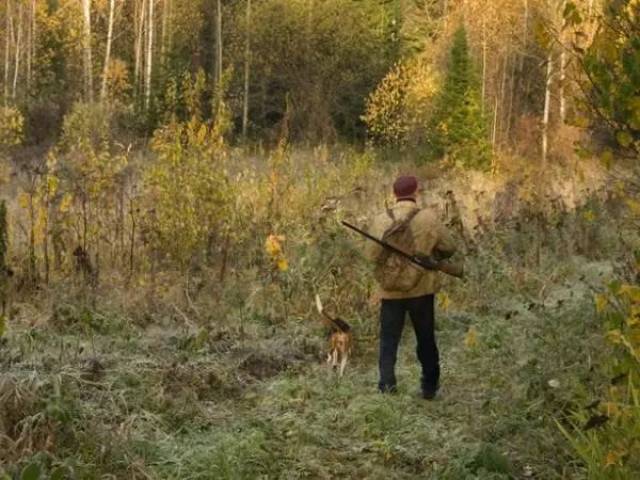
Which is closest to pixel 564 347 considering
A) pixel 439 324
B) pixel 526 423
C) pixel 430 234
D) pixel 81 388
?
pixel 526 423

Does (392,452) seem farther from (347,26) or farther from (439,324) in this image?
(347,26)

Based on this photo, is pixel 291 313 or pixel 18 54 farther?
pixel 18 54

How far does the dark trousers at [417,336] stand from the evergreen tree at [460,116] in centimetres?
1991

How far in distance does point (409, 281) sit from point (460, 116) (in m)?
21.2

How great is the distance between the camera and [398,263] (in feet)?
19.9

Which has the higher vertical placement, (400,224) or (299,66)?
(299,66)

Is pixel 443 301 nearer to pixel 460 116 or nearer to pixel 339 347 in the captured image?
pixel 339 347

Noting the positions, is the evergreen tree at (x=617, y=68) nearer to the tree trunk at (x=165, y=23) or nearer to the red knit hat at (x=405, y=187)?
the red knit hat at (x=405, y=187)

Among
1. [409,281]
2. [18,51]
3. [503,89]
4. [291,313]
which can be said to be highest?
[18,51]

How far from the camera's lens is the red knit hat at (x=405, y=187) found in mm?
6238

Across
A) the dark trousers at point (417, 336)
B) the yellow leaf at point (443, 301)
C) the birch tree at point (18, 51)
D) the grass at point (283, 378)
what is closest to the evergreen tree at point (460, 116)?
the birch tree at point (18, 51)

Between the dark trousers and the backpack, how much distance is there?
→ 0.16 meters

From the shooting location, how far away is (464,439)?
520 cm

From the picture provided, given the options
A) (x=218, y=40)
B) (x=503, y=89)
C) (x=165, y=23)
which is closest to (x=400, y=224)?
(x=218, y=40)
